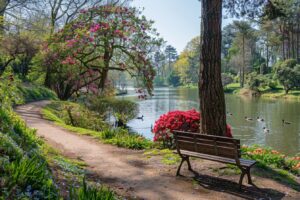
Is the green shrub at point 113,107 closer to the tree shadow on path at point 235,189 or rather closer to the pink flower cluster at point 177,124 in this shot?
the pink flower cluster at point 177,124

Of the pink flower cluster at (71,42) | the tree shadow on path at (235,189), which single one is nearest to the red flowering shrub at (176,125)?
the tree shadow on path at (235,189)

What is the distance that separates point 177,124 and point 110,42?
10.3 metres

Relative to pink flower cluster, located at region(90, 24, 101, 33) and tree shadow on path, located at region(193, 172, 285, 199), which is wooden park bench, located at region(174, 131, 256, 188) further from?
pink flower cluster, located at region(90, 24, 101, 33)

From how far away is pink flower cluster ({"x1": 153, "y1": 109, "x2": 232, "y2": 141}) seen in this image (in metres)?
8.42

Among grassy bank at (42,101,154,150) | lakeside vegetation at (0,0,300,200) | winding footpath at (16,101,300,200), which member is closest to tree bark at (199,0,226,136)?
lakeside vegetation at (0,0,300,200)

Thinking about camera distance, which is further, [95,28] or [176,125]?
[95,28]

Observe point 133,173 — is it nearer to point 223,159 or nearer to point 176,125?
point 223,159

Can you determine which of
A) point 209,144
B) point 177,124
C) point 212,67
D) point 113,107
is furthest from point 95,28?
point 209,144

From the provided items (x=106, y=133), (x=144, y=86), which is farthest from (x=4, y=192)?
(x=144, y=86)

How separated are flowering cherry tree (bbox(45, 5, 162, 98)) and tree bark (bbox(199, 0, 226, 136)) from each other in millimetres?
10231

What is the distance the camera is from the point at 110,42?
17.6 metres

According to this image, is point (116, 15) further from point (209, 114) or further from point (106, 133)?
point (209, 114)

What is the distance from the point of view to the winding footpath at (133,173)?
5.03m

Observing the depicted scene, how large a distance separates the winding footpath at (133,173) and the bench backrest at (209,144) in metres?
0.56
